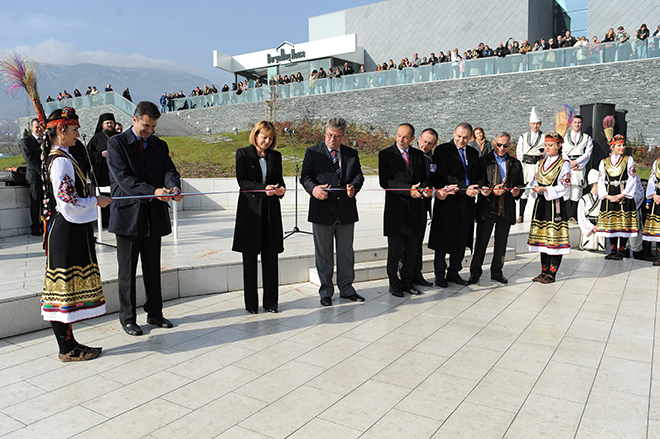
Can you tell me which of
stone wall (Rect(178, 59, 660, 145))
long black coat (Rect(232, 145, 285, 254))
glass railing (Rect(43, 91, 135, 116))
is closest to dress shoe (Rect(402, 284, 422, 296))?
long black coat (Rect(232, 145, 285, 254))

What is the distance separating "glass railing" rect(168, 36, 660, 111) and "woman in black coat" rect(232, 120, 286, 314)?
19.2 meters

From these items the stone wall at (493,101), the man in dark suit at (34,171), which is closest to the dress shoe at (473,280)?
the man in dark suit at (34,171)

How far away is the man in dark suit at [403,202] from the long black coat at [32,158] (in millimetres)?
5312

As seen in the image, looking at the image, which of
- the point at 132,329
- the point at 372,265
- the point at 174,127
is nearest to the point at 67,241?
Result: the point at 132,329

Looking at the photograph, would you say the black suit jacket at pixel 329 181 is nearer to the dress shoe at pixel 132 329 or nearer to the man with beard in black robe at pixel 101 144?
the dress shoe at pixel 132 329

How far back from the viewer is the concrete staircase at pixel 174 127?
29422 millimetres

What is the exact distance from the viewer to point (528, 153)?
8508mm

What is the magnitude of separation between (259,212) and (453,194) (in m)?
2.39

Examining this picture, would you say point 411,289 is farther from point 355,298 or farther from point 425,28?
point 425,28

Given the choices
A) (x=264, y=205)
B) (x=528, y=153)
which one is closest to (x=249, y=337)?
(x=264, y=205)

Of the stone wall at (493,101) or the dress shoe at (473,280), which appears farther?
the stone wall at (493,101)

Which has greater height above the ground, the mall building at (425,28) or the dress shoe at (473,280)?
the mall building at (425,28)

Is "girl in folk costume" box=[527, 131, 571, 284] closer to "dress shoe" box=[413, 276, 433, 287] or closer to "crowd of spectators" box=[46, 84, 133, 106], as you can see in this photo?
"dress shoe" box=[413, 276, 433, 287]

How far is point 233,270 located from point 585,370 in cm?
362
